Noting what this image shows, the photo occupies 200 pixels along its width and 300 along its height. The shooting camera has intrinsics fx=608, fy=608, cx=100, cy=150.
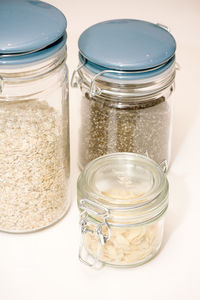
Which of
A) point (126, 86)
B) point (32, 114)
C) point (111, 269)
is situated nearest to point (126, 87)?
point (126, 86)

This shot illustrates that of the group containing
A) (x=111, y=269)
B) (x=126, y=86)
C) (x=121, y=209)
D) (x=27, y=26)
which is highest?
(x=27, y=26)

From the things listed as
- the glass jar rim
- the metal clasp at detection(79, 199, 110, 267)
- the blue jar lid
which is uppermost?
the blue jar lid

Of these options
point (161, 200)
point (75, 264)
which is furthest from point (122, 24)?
point (75, 264)

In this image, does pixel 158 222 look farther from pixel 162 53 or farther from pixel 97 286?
pixel 162 53

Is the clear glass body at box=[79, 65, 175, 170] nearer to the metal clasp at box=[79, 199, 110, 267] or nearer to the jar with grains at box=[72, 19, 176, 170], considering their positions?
the jar with grains at box=[72, 19, 176, 170]

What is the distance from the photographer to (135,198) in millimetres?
1154

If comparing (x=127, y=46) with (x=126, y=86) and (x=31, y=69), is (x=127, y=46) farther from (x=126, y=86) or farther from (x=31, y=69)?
(x=31, y=69)

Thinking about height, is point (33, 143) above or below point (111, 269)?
above

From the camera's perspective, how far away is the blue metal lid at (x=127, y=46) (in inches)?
49.3

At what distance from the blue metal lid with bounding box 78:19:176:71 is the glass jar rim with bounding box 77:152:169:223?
0.20 metres

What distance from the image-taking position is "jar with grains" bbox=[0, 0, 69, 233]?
3.68 ft

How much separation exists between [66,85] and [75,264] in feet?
1.23

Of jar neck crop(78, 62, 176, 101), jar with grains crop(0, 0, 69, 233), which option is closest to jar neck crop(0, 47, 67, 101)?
jar with grains crop(0, 0, 69, 233)

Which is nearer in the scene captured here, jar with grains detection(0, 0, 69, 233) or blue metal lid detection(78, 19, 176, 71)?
jar with grains detection(0, 0, 69, 233)
